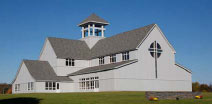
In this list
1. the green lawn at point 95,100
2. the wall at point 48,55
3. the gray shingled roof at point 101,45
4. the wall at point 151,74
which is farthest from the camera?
the wall at point 48,55

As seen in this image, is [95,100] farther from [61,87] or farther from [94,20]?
[94,20]

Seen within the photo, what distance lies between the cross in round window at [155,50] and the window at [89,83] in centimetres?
1040

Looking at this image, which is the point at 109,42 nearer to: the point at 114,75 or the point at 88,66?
the point at 88,66

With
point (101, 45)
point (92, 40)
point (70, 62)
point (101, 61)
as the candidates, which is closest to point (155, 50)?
point (101, 61)

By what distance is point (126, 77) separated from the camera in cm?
5419

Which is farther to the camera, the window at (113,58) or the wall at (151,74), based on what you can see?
the window at (113,58)

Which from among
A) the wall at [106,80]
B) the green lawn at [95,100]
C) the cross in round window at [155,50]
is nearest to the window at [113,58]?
the wall at [106,80]

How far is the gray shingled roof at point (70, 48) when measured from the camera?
219ft

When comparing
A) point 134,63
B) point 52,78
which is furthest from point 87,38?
point 134,63

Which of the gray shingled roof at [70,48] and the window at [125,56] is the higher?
the gray shingled roof at [70,48]

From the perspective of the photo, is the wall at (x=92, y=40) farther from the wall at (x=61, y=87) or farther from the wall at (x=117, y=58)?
the wall at (x=61, y=87)

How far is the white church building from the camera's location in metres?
55.4

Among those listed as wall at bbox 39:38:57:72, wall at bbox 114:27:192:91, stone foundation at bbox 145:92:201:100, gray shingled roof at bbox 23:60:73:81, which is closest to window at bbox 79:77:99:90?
gray shingled roof at bbox 23:60:73:81

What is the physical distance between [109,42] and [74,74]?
934cm
